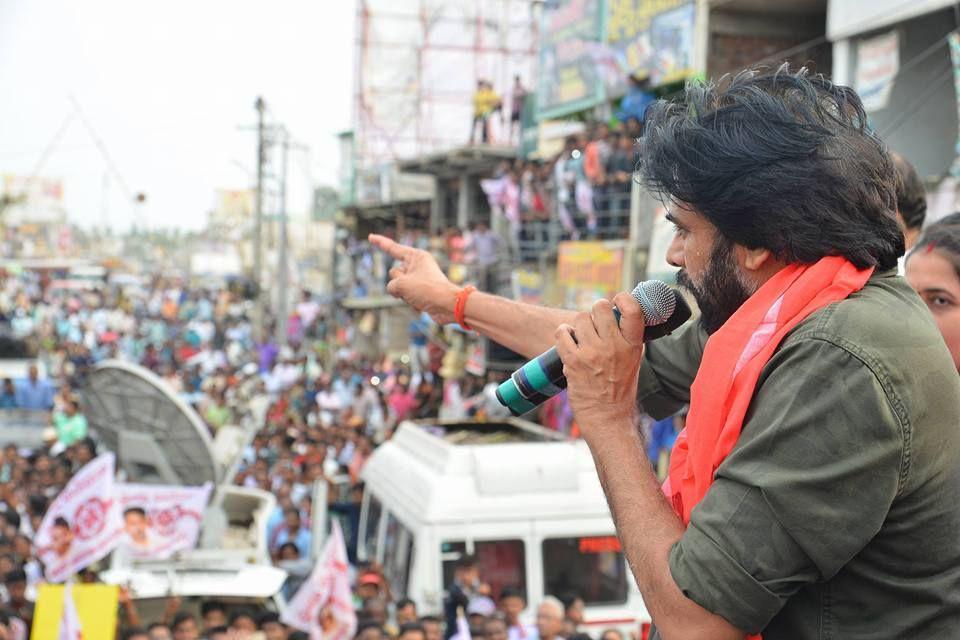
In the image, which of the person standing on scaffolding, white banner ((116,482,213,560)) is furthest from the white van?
the person standing on scaffolding

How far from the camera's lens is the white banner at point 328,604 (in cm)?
628

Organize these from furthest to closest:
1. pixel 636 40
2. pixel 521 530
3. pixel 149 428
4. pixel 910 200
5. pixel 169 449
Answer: pixel 636 40
pixel 149 428
pixel 169 449
pixel 521 530
pixel 910 200

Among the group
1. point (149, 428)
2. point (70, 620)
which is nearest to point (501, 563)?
point (70, 620)

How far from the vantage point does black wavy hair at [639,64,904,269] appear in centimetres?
152

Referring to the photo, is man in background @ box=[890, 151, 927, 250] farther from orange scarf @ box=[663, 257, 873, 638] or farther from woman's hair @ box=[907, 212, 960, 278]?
orange scarf @ box=[663, 257, 873, 638]

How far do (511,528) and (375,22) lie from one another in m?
23.9

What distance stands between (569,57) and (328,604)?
49.1 feet

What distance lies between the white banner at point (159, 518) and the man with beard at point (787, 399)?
22.3ft

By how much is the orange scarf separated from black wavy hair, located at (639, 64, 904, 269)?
4 cm

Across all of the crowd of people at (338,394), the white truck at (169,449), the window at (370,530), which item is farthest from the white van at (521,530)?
the white truck at (169,449)

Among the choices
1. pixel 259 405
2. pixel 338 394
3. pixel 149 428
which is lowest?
pixel 338 394

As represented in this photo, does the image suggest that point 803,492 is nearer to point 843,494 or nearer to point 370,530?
point 843,494

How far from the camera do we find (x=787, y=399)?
1.42m

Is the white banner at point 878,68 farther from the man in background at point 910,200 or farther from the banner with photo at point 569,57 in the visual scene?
the man in background at point 910,200
